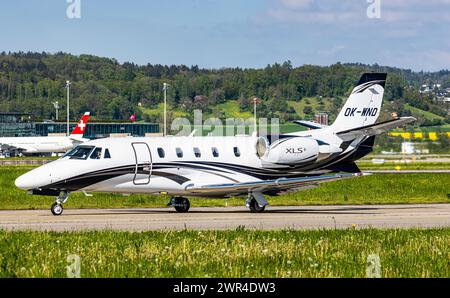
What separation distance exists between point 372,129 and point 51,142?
317ft

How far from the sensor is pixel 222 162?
3794 centimetres

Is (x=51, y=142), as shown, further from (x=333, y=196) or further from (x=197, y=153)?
(x=197, y=153)

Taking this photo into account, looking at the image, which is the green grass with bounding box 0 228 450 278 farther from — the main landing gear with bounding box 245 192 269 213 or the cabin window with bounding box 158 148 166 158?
the main landing gear with bounding box 245 192 269 213

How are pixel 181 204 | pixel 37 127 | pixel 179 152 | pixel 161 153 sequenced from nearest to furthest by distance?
pixel 161 153 < pixel 179 152 < pixel 181 204 < pixel 37 127

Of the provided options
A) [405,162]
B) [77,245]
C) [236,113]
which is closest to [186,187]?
[77,245]

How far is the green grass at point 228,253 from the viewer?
17156 mm

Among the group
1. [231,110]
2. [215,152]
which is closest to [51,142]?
[231,110]

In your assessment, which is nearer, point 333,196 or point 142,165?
point 142,165

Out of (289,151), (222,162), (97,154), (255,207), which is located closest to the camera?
(97,154)

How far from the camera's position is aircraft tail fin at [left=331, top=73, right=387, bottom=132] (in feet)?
132

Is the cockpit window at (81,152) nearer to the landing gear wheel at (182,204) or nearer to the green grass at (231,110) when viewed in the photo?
the landing gear wheel at (182,204)

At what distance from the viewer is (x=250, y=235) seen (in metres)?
23.6

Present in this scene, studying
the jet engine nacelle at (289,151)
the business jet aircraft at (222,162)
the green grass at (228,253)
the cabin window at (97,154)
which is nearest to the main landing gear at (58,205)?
the business jet aircraft at (222,162)

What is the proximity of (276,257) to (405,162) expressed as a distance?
73870 millimetres
